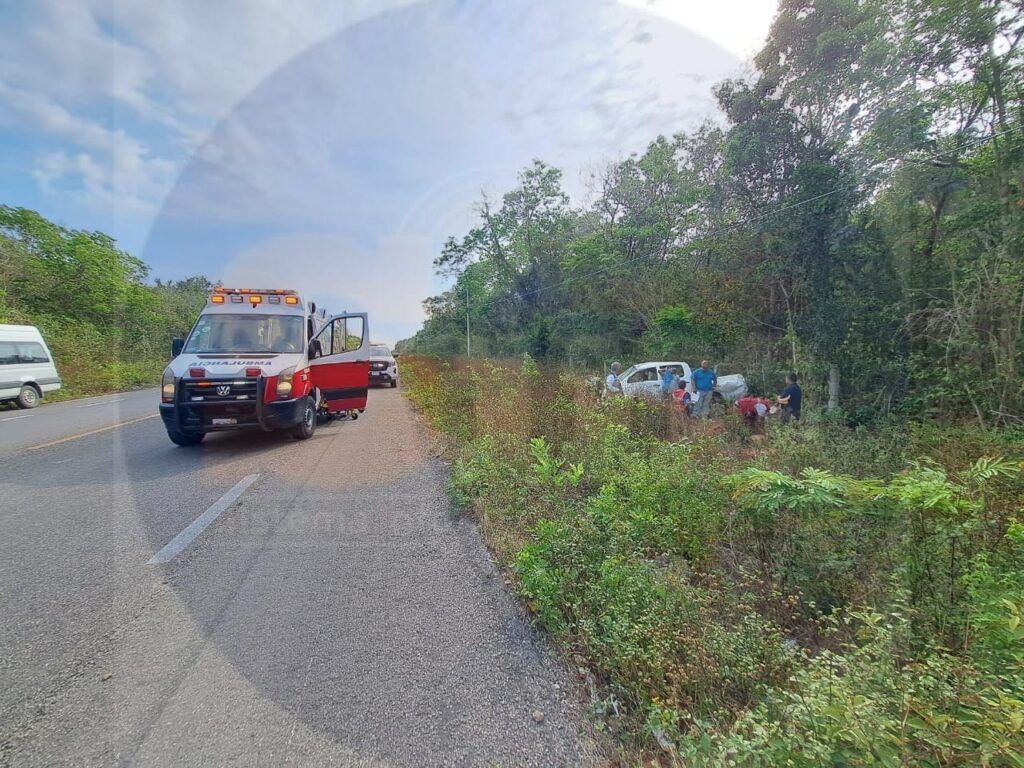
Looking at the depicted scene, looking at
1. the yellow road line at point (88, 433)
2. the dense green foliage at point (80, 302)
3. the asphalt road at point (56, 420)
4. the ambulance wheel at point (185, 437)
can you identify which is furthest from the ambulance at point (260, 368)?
the dense green foliage at point (80, 302)

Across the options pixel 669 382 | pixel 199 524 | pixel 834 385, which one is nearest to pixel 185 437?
pixel 199 524

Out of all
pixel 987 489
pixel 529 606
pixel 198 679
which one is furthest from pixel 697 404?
pixel 198 679

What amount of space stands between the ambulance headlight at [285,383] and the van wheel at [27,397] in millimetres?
12527

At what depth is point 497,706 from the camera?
2.04 metres

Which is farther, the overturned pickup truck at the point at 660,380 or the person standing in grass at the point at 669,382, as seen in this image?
the overturned pickup truck at the point at 660,380

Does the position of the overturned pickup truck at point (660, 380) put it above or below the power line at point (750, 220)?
below

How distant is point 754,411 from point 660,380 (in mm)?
3455

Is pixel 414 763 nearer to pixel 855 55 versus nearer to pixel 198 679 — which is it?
pixel 198 679

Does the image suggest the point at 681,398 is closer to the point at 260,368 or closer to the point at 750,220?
the point at 750,220

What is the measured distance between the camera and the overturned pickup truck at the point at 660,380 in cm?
1202

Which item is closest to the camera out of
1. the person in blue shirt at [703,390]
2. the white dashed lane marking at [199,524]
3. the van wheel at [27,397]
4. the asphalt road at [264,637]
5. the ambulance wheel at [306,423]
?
the asphalt road at [264,637]

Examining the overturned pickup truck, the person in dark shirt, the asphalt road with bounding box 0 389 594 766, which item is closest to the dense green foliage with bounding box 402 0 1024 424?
the overturned pickup truck

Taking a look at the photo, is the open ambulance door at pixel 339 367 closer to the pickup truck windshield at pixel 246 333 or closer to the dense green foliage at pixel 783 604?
the pickup truck windshield at pixel 246 333

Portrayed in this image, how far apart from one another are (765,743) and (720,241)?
16293 millimetres
